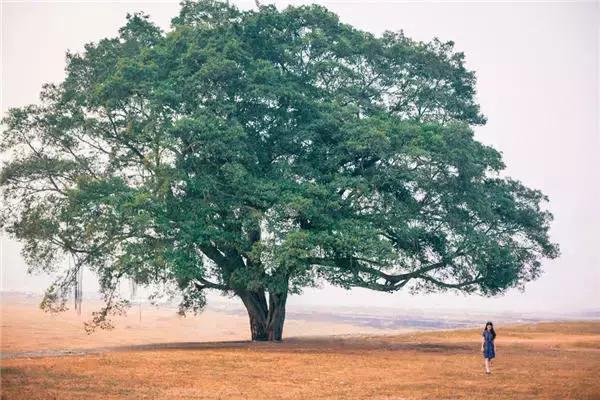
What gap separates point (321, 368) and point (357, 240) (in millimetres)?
6436


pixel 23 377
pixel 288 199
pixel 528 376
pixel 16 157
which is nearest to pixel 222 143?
pixel 288 199

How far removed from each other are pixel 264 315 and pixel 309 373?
1315cm

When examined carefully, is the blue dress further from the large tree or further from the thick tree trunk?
the thick tree trunk

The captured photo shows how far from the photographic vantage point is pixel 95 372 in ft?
65.2

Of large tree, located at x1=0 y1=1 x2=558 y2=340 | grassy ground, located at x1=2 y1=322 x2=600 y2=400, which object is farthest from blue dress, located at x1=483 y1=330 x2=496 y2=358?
large tree, located at x1=0 y1=1 x2=558 y2=340

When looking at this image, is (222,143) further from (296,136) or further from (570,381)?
(570,381)

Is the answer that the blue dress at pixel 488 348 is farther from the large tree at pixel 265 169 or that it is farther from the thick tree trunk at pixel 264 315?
the thick tree trunk at pixel 264 315

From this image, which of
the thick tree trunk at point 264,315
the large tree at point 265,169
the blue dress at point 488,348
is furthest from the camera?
the thick tree trunk at point 264,315

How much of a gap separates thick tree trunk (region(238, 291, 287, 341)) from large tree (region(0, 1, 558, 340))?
3.0 inches

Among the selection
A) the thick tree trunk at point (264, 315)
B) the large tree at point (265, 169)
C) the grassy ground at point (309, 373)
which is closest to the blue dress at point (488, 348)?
the grassy ground at point (309, 373)

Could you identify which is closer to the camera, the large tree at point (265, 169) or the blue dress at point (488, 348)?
the blue dress at point (488, 348)

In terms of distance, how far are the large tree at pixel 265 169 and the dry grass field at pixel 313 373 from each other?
352 cm

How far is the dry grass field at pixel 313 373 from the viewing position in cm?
1659

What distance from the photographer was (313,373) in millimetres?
20453
